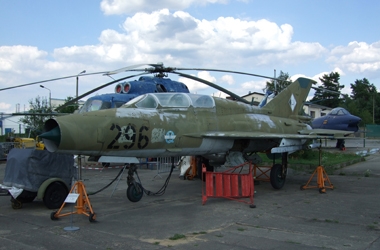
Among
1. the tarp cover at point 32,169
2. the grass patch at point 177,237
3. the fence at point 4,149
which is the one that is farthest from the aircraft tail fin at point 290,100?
the fence at point 4,149

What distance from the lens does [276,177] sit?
1147cm

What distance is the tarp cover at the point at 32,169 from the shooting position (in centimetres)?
863

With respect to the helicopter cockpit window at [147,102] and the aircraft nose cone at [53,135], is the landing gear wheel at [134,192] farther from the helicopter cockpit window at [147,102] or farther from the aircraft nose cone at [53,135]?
the aircraft nose cone at [53,135]

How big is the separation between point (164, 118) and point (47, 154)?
9.82ft

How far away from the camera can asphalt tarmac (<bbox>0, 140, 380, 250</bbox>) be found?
5941mm

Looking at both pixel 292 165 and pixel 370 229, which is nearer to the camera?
pixel 370 229

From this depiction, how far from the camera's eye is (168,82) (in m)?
16.2

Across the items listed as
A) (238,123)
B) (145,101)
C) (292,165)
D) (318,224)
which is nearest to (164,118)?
(145,101)

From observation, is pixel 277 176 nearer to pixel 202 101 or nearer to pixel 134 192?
pixel 202 101

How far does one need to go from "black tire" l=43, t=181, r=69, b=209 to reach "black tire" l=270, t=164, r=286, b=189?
603 cm

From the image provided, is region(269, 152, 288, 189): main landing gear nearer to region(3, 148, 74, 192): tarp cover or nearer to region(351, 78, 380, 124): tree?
region(3, 148, 74, 192): tarp cover

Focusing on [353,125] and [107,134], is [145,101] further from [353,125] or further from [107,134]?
[353,125]

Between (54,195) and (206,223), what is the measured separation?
3888 mm

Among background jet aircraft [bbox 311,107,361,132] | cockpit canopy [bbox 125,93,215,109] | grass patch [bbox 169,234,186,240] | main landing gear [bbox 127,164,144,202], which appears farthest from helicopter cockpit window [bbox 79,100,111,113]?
background jet aircraft [bbox 311,107,361,132]
